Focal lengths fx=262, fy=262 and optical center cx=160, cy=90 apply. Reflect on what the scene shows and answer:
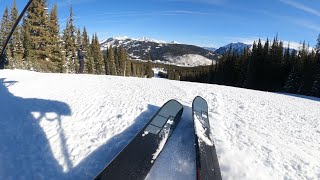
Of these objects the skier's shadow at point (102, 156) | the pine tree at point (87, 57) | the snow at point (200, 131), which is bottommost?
the skier's shadow at point (102, 156)

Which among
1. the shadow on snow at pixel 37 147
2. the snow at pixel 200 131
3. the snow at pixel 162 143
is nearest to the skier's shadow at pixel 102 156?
the shadow on snow at pixel 37 147

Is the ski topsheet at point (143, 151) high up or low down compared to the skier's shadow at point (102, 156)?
up

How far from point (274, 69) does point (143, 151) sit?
2061 inches

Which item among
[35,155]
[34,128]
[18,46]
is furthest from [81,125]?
[18,46]

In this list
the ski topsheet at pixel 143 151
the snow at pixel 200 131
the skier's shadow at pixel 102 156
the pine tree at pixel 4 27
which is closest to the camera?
the ski topsheet at pixel 143 151

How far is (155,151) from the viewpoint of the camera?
6.54 m

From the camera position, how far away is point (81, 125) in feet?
28.2

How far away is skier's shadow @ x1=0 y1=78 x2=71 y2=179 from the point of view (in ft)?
19.4

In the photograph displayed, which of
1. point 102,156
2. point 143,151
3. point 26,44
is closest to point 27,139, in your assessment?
point 102,156

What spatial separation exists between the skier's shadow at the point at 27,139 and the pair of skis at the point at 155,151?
4.64 feet

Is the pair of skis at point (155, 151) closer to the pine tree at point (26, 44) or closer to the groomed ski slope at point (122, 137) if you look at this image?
the groomed ski slope at point (122, 137)

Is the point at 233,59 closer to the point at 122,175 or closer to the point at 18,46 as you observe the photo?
the point at 18,46

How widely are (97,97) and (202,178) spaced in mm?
7977

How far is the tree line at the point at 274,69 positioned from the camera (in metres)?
42.6
